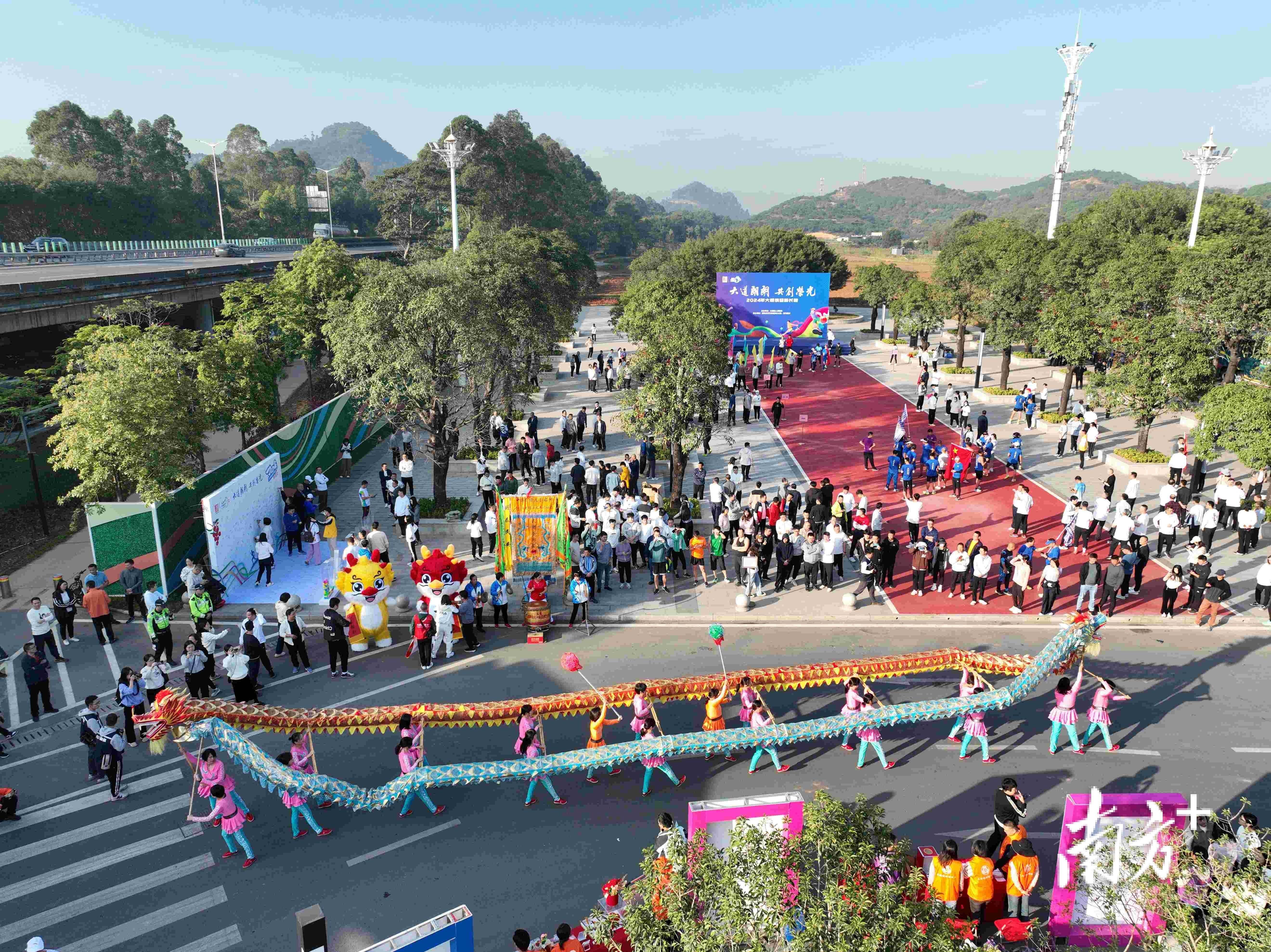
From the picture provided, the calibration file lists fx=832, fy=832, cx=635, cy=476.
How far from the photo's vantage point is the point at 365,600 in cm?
1541

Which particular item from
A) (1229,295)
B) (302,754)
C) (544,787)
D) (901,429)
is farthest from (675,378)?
(1229,295)

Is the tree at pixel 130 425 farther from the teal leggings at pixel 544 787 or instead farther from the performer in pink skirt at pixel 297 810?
the teal leggings at pixel 544 787

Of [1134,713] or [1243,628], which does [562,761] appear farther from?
[1243,628]

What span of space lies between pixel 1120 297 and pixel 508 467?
2093 cm

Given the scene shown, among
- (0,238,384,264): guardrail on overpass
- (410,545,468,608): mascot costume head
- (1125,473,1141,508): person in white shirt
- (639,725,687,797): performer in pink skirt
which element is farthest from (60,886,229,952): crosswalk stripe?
(0,238,384,264): guardrail on overpass

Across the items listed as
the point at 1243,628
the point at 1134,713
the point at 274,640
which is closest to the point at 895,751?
the point at 1134,713

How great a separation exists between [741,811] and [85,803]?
8919mm

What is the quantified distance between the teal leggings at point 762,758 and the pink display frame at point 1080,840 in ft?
12.9

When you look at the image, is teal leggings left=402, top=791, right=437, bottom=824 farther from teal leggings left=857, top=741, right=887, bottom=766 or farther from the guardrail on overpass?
the guardrail on overpass

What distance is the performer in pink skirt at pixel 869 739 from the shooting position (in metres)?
11.7

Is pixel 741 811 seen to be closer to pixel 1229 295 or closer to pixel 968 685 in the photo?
pixel 968 685

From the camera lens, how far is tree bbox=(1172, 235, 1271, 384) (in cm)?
2575

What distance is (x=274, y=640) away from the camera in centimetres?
1556

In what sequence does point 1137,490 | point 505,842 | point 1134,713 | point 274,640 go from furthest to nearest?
point 1137,490, point 274,640, point 1134,713, point 505,842
